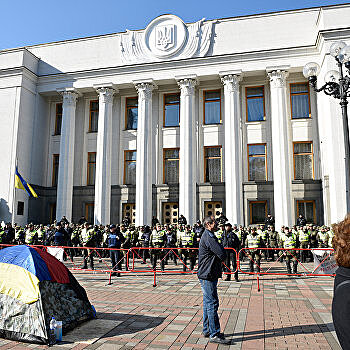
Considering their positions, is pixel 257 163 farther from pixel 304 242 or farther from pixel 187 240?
pixel 187 240

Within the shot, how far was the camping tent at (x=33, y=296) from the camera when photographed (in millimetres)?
5227

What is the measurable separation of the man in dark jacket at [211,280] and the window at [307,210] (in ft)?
63.7

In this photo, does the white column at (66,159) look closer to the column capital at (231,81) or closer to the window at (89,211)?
the window at (89,211)

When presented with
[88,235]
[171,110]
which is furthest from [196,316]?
[171,110]

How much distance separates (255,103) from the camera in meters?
25.2

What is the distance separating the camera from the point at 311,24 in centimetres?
2314

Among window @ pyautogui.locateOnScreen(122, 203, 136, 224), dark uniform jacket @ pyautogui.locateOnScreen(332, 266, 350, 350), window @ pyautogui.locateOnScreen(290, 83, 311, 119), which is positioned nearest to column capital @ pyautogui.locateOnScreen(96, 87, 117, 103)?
window @ pyautogui.locateOnScreen(122, 203, 136, 224)

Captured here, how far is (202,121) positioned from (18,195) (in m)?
14.9

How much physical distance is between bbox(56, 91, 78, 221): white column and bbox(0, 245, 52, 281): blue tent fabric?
2012 cm

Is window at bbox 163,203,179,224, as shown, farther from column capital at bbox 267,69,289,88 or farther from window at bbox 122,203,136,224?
column capital at bbox 267,69,289,88

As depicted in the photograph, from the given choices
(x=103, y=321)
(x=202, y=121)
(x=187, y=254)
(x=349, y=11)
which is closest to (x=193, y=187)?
(x=202, y=121)

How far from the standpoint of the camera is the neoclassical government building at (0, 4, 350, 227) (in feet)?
75.1

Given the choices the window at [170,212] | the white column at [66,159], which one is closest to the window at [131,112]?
the white column at [66,159]

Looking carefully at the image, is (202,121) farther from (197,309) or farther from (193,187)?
(197,309)
